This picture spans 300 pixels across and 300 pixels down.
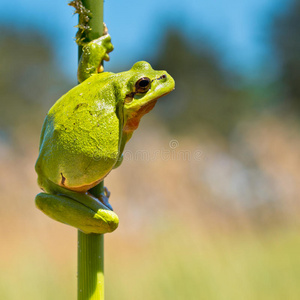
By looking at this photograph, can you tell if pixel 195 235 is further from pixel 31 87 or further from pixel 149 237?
pixel 31 87

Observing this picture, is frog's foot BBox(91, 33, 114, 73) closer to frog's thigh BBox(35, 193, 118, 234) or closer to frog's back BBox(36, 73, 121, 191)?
frog's back BBox(36, 73, 121, 191)

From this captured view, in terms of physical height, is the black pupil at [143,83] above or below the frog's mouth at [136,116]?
above

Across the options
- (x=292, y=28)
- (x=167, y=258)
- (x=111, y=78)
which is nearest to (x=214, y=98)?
(x=292, y=28)

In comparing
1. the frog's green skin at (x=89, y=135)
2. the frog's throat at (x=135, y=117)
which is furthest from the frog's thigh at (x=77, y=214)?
the frog's throat at (x=135, y=117)

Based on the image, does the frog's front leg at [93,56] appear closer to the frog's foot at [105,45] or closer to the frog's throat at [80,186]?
the frog's foot at [105,45]

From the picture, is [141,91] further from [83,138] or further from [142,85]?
[83,138]

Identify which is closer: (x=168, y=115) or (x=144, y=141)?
(x=144, y=141)

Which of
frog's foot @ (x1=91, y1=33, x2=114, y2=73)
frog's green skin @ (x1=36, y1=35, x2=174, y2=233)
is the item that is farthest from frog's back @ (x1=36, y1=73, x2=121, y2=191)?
frog's foot @ (x1=91, y1=33, x2=114, y2=73)
